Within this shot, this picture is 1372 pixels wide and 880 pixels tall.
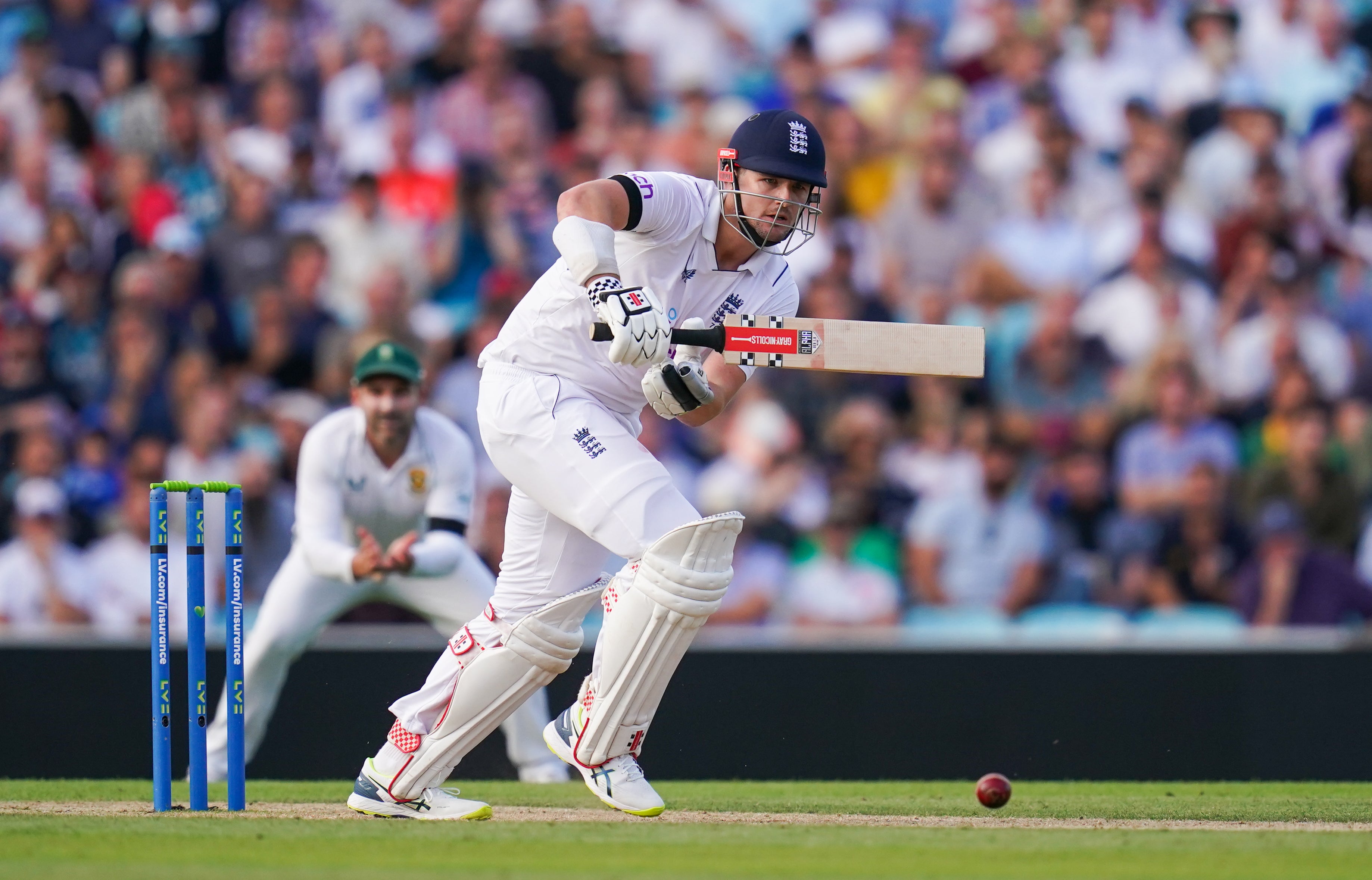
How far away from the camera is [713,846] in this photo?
→ 4.33 metres

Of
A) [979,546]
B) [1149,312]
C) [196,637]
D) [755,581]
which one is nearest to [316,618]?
[196,637]

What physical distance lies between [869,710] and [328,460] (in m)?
2.45

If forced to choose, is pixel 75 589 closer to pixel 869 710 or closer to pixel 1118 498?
pixel 869 710

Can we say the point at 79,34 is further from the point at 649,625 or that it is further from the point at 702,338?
the point at 649,625

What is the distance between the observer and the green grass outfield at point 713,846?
387 centimetres

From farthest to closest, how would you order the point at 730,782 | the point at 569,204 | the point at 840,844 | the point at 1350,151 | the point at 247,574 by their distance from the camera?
1. the point at 1350,151
2. the point at 247,574
3. the point at 730,782
4. the point at 569,204
5. the point at 840,844

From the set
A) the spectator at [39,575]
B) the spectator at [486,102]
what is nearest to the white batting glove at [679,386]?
the spectator at [39,575]

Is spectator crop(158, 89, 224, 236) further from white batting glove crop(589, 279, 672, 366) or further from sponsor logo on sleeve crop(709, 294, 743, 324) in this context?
white batting glove crop(589, 279, 672, 366)

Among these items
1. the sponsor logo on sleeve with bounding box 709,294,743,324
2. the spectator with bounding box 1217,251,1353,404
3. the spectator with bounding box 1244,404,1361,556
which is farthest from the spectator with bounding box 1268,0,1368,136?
the sponsor logo on sleeve with bounding box 709,294,743,324

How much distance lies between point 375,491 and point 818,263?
4088 millimetres

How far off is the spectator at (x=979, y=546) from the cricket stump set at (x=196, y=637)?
4698 mm

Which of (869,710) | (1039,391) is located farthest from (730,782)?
(1039,391)

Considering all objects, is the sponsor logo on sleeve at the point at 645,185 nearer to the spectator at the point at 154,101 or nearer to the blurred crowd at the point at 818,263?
the blurred crowd at the point at 818,263

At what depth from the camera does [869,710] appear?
24.1 ft
